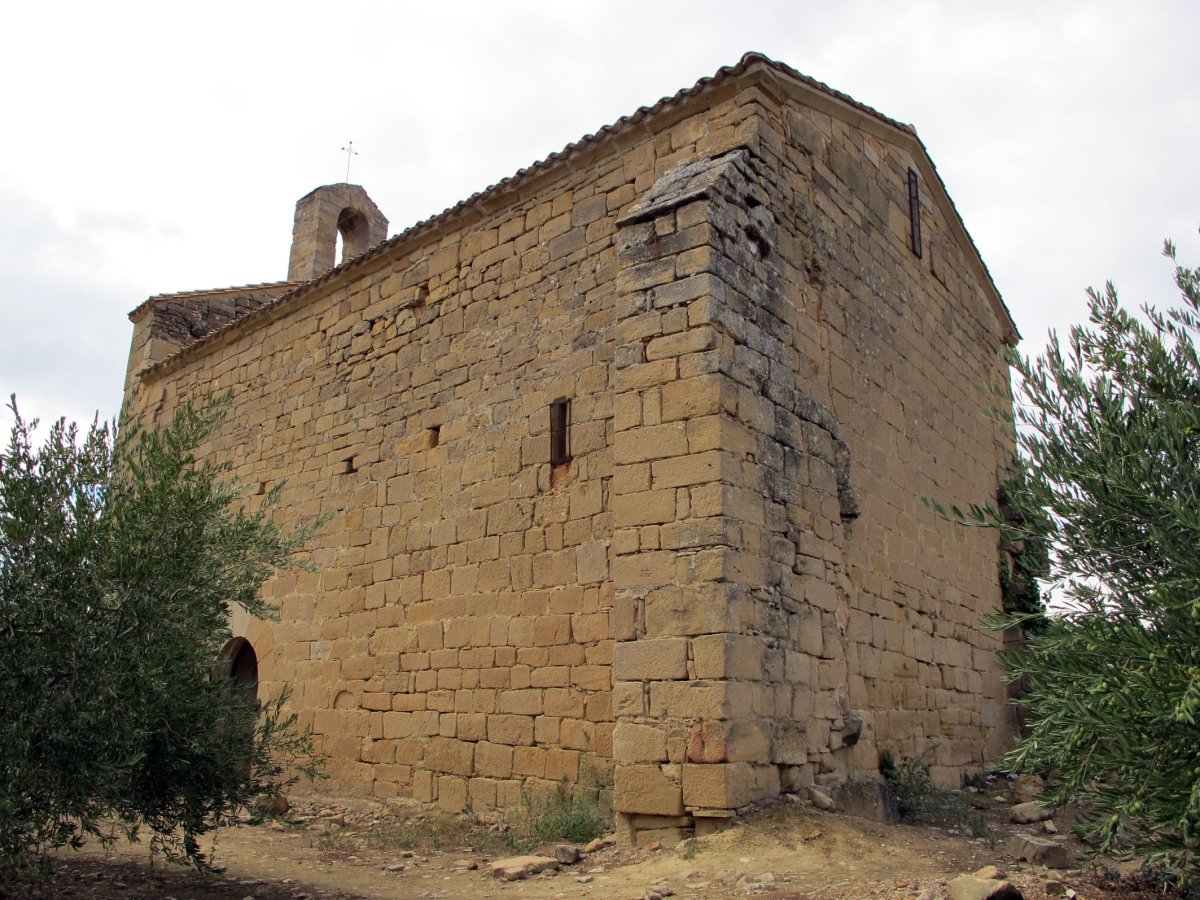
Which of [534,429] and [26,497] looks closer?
[26,497]

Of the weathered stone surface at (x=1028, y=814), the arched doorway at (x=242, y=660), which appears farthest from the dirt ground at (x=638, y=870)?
the arched doorway at (x=242, y=660)

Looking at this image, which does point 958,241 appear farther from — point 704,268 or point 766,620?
point 766,620

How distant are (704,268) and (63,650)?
171 inches

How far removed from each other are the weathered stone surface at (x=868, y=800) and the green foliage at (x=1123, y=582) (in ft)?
5.66

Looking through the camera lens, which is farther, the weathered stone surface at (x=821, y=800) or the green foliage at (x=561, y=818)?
the green foliage at (x=561, y=818)

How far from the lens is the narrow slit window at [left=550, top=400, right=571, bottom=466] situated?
777 cm

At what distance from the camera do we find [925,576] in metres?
9.02

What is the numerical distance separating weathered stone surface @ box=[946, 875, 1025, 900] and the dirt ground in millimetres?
106

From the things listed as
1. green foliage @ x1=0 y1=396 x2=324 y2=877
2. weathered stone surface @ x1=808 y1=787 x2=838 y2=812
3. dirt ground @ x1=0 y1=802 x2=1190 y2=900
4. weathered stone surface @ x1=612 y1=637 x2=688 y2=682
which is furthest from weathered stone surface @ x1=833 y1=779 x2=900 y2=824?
green foliage @ x1=0 y1=396 x2=324 y2=877

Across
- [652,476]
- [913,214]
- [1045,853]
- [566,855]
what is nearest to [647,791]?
[566,855]

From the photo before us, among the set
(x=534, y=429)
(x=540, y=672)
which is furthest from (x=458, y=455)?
(x=540, y=672)

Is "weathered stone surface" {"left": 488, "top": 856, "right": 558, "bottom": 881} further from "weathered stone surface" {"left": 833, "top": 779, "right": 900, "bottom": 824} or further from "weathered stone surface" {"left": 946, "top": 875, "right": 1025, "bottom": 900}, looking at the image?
"weathered stone surface" {"left": 946, "top": 875, "right": 1025, "bottom": 900}

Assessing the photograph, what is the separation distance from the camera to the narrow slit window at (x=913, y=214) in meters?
10.2

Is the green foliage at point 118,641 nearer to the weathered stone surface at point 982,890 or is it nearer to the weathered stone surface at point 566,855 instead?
the weathered stone surface at point 566,855
